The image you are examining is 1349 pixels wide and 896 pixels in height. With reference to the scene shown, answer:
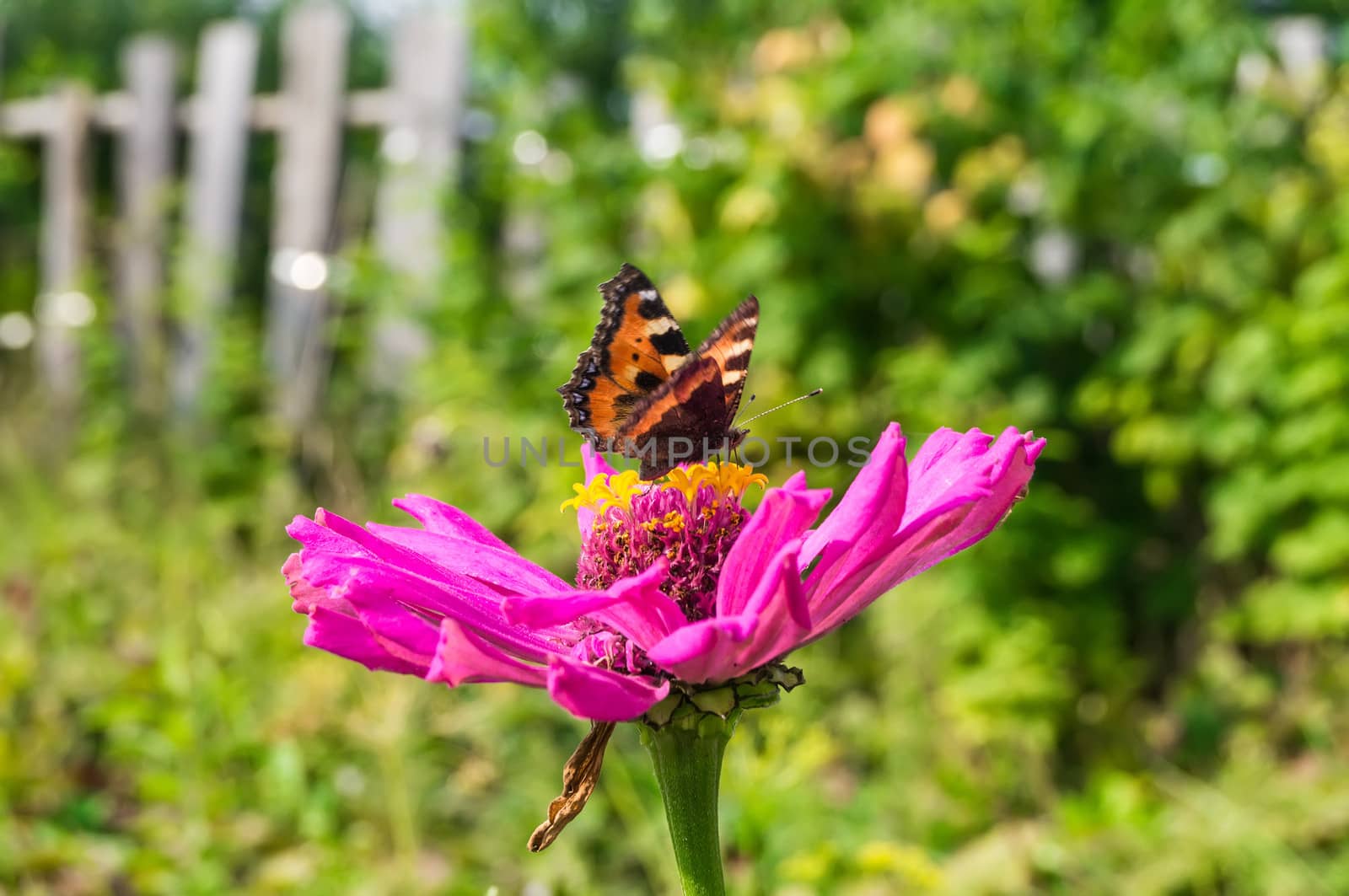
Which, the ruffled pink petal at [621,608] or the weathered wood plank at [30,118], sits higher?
the weathered wood plank at [30,118]

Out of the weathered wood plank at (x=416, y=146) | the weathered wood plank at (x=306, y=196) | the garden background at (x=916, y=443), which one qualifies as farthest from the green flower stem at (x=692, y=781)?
the weathered wood plank at (x=306, y=196)

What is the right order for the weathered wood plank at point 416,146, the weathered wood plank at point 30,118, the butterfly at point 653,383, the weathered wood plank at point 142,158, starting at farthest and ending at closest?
the weathered wood plank at point 30,118 → the weathered wood plank at point 142,158 → the weathered wood plank at point 416,146 → the butterfly at point 653,383

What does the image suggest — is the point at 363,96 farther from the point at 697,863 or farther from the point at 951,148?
the point at 697,863

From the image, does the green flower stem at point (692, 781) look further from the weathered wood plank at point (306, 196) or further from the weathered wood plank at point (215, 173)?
the weathered wood plank at point (215, 173)

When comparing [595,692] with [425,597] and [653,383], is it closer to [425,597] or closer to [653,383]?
[425,597]

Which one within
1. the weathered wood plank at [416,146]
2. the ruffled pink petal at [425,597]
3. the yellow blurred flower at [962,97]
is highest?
the weathered wood plank at [416,146]

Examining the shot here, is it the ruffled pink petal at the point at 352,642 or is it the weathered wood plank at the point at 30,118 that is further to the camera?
the weathered wood plank at the point at 30,118
